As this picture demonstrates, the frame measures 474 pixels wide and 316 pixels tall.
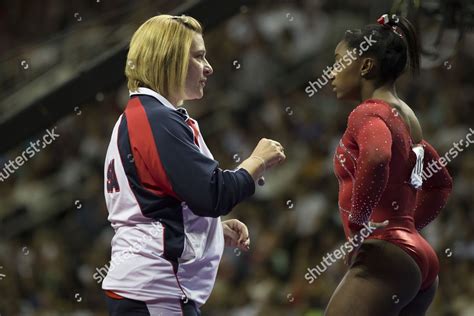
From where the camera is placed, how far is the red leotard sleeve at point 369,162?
3291 mm

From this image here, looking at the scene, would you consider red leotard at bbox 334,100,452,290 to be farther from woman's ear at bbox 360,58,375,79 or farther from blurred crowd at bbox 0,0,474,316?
blurred crowd at bbox 0,0,474,316

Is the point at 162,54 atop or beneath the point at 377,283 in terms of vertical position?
atop

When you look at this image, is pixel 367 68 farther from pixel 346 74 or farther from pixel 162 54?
pixel 162 54

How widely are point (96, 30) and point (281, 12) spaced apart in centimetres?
174

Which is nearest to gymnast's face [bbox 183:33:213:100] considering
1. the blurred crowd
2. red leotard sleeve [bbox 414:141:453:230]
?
red leotard sleeve [bbox 414:141:453:230]

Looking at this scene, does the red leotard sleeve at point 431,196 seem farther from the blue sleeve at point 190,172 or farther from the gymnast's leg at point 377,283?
the blue sleeve at point 190,172

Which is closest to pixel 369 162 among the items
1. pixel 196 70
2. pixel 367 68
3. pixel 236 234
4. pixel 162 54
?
pixel 367 68

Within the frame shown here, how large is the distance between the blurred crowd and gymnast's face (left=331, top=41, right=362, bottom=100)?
A: 10.0 feet

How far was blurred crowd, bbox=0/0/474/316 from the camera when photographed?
6738 mm

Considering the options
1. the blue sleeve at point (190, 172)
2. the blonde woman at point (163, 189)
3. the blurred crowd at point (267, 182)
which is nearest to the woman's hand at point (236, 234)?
the blonde woman at point (163, 189)

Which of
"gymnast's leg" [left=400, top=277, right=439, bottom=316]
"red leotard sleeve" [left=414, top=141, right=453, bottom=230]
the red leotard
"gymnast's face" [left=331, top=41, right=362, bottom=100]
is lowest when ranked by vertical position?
"gymnast's leg" [left=400, top=277, right=439, bottom=316]

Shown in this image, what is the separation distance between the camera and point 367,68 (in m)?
3.49

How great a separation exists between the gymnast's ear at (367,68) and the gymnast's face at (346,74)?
13mm

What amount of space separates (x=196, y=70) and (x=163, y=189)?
1.27 ft
